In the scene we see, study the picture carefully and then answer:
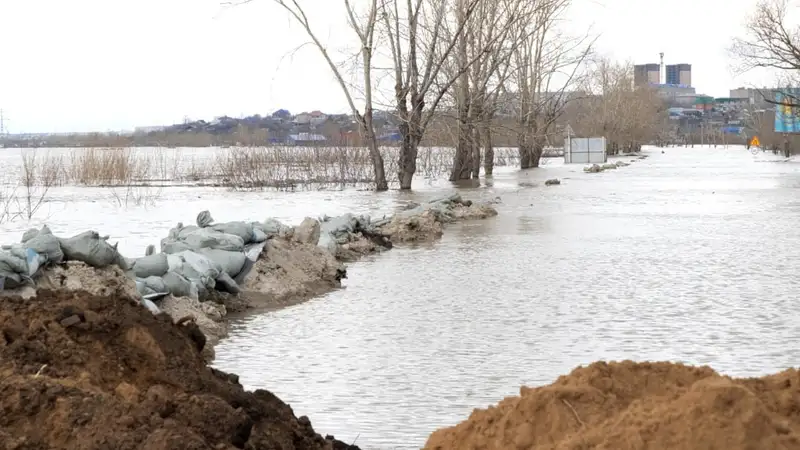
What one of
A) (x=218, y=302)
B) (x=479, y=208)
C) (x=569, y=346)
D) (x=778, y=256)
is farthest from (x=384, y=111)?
(x=569, y=346)

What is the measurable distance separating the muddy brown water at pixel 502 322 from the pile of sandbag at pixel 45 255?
110cm

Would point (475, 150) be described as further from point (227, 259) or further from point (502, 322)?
point (502, 322)

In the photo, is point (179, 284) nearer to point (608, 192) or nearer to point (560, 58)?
point (608, 192)

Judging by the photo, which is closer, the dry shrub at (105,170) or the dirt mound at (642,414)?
the dirt mound at (642,414)

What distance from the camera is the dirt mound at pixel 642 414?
9.29 feet

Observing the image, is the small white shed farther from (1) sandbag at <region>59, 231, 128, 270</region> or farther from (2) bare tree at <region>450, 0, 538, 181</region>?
(1) sandbag at <region>59, 231, 128, 270</region>

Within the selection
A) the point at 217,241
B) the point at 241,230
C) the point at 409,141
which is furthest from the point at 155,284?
the point at 409,141

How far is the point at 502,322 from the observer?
832 cm

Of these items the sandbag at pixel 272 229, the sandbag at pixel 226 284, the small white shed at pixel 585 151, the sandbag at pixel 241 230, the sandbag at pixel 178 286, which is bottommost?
the small white shed at pixel 585 151

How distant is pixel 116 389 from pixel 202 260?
5.54 metres

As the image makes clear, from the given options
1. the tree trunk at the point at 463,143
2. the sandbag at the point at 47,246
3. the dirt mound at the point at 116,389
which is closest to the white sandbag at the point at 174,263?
the sandbag at the point at 47,246

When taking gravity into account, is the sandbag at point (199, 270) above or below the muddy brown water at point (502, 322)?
above

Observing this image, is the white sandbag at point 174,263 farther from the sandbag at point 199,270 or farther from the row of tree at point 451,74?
the row of tree at point 451,74

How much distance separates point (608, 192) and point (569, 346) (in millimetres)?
21689
